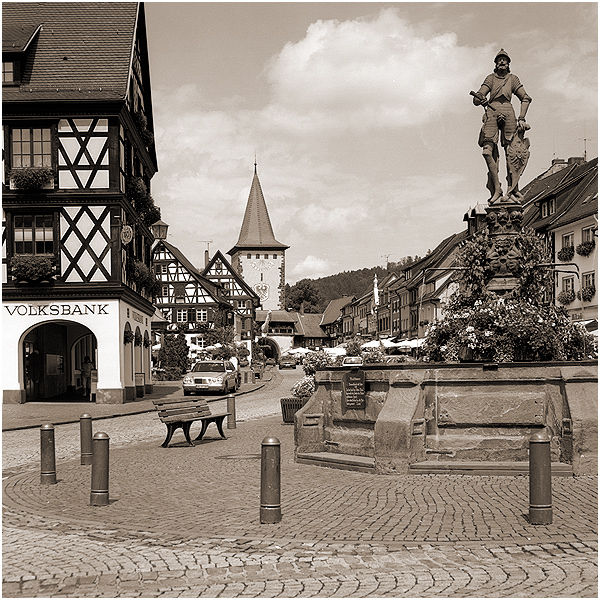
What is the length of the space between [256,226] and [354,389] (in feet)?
375

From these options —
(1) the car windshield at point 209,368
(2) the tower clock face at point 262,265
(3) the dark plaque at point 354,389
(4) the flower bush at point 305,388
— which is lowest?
(1) the car windshield at point 209,368

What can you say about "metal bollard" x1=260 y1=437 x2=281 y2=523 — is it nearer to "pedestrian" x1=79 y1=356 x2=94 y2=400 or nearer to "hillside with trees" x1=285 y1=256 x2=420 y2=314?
"pedestrian" x1=79 y1=356 x2=94 y2=400

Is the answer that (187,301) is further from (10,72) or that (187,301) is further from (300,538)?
(300,538)

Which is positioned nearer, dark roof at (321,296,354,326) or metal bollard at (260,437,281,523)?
metal bollard at (260,437,281,523)

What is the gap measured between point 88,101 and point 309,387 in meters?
14.3

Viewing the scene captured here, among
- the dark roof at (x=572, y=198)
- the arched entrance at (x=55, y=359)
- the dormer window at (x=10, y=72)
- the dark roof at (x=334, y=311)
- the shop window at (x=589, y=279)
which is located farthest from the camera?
the dark roof at (x=334, y=311)

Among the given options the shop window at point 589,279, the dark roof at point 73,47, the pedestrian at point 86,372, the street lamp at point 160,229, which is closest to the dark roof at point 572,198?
the shop window at point 589,279

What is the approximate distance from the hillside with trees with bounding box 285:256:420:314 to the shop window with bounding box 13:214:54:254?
11034cm

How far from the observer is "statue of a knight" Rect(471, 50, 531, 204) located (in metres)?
13.2

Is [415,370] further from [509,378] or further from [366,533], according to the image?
[366,533]

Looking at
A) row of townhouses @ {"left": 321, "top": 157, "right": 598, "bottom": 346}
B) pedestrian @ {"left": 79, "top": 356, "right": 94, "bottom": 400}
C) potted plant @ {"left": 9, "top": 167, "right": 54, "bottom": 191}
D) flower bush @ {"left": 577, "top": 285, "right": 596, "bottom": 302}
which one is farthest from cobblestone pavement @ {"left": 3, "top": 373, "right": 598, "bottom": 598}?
flower bush @ {"left": 577, "top": 285, "right": 596, "bottom": 302}

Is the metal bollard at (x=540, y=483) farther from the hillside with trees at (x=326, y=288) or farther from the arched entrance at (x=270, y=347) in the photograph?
the hillside with trees at (x=326, y=288)

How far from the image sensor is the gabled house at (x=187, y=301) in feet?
249

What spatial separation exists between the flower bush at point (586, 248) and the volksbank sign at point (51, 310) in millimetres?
25215
